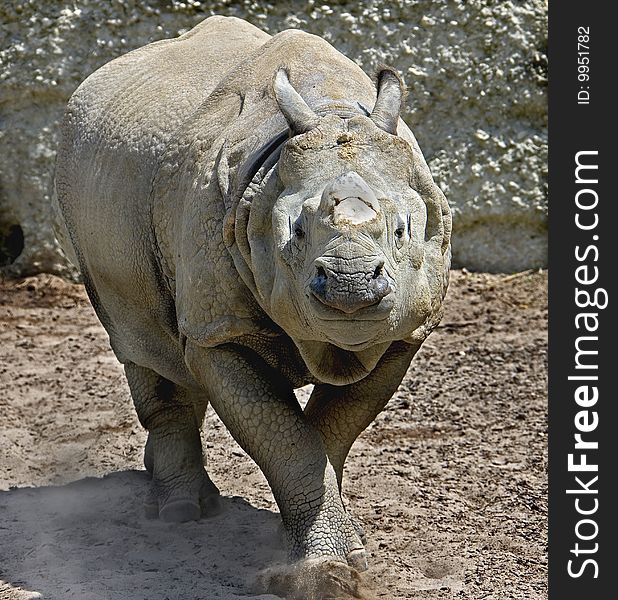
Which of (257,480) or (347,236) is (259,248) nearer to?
(347,236)

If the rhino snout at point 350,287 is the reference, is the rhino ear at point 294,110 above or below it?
above

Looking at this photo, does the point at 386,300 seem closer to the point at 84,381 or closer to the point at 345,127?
the point at 345,127

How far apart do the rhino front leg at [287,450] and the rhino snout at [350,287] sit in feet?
3.25

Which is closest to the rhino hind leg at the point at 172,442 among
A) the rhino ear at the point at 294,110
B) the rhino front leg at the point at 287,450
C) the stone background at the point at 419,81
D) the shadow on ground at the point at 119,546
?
the shadow on ground at the point at 119,546

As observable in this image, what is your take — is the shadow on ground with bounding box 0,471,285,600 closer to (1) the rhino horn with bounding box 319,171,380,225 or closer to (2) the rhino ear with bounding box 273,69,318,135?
(1) the rhino horn with bounding box 319,171,380,225

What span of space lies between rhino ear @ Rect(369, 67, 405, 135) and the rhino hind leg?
2.03 m

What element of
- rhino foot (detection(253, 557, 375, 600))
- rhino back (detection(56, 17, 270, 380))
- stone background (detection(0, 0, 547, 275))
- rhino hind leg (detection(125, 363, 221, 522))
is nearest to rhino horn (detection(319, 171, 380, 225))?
rhino foot (detection(253, 557, 375, 600))

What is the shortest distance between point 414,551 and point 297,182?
1.89 metres

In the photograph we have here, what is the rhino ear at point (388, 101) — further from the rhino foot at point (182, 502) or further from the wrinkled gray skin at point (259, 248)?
the rhino foot at point (182, 502)

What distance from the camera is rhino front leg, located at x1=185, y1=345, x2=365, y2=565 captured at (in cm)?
476

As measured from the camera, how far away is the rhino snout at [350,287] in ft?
12.6

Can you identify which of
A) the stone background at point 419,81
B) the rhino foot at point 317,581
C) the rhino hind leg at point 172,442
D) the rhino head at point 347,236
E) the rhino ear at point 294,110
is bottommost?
the rhino foot at point 317,581

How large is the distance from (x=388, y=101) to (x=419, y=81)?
542 cm

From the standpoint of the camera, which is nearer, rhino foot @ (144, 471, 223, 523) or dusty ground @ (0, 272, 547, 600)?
dusty ground @ (0, 272, 547, 600)
